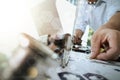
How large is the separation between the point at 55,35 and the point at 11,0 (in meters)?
0.12

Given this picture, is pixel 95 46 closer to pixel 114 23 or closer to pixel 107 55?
pixel 107 55

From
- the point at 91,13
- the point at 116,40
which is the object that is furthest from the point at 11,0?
the point at 91,13

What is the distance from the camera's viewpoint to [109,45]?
80 cm

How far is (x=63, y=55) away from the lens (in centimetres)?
47

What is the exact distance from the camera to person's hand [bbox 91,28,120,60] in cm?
76

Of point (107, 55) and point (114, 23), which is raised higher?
point (114, 23)

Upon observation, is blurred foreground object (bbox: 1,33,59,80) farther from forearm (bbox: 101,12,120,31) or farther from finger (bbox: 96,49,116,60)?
forearm (bbox: 101,12,120,31)

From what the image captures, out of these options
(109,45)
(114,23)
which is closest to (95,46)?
(109,45)

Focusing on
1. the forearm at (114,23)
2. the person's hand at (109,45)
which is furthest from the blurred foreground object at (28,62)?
the forearm at (114,23)

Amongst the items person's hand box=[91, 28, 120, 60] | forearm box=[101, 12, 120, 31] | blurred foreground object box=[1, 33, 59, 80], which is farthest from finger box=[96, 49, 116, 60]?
blurred foreground object box=[1, 33, 59, 80]

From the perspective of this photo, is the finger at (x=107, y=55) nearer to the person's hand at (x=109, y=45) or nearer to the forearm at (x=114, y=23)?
the person's hand at (x=109, y=45)

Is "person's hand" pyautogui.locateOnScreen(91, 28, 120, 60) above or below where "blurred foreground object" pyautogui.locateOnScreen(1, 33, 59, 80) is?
below

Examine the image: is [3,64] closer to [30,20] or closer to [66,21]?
[30,20]

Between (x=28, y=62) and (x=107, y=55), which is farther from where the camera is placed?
(x=107, y=55)
